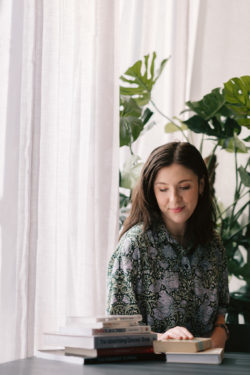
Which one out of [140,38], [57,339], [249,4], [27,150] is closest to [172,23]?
[140,38]

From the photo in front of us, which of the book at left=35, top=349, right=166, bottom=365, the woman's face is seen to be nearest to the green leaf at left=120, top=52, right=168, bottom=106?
the woman's face

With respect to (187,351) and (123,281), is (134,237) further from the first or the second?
(187,351)

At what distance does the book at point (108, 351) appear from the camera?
130cm

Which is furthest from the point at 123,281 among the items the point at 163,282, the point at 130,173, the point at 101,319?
the point at 130,173

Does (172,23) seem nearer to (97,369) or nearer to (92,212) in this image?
(92,212)

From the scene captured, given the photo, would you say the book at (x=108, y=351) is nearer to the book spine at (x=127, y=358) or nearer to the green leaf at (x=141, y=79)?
the book spine at (x=127, y=358)

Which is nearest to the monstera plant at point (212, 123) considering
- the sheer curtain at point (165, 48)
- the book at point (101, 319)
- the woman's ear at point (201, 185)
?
the sheer curtain at point (165, 48)

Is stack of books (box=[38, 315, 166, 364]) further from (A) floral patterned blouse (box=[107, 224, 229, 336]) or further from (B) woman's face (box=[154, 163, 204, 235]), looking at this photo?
(B) woman's face (box=[154, 163, 204, 235])

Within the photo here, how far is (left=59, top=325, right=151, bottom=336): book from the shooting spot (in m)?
1.30

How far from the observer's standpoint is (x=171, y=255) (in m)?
1.92

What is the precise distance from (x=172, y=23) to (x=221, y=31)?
30 centimetres

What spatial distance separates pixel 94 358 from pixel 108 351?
3 centimetres

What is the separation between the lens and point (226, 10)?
10.1ft

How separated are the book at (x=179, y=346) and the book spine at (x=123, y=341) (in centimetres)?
4
